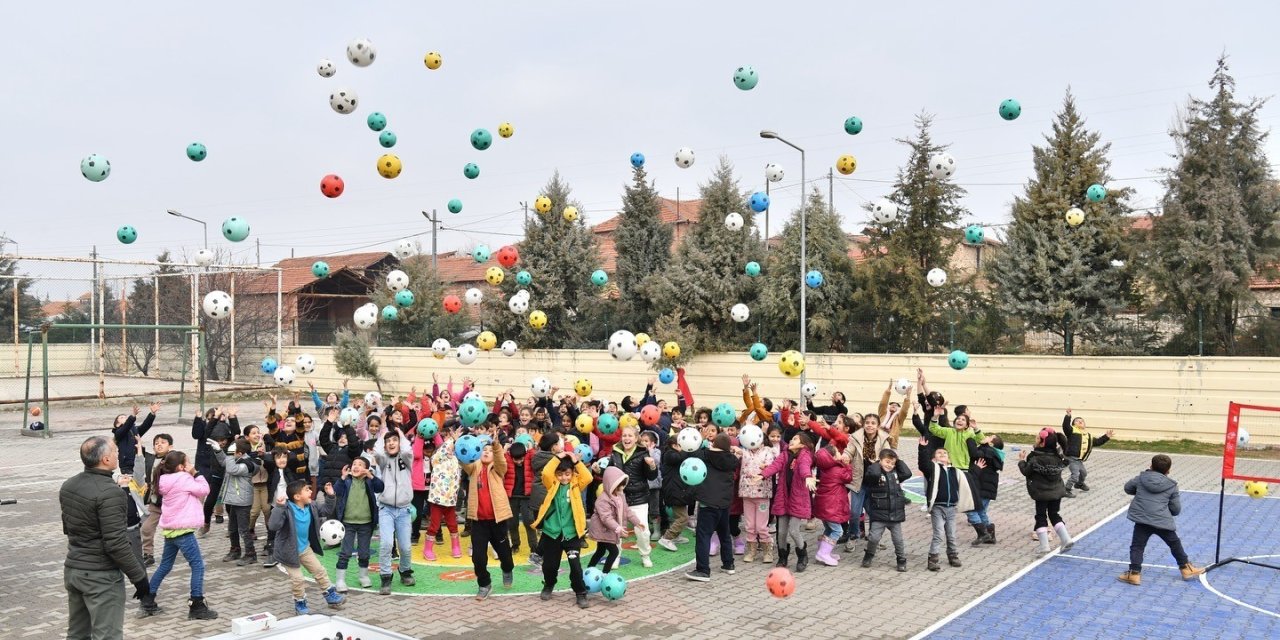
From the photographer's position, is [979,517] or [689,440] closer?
[689,440]

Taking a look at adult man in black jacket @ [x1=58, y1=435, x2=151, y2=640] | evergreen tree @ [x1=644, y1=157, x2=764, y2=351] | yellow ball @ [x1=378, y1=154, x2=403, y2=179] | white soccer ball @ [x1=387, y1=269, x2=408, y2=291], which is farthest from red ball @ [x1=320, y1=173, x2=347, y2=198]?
evergreen tree @ [x1=644, y1=157, x2=764, y2=351]

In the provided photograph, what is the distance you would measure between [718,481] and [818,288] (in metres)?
17.3

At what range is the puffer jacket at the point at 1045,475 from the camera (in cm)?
1156

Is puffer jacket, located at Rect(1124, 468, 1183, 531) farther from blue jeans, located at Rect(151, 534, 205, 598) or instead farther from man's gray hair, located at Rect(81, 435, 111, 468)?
man's gray hair, located at Rect(81, 435, 111, 468)

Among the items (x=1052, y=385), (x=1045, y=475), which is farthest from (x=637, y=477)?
(x=1052, y=385)

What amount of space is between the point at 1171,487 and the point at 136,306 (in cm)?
3286

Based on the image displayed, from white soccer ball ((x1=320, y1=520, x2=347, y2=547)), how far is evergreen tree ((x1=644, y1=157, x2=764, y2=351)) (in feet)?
63.4

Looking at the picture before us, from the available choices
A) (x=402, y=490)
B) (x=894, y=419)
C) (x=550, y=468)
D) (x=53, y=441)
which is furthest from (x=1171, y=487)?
(x=53, y=441)

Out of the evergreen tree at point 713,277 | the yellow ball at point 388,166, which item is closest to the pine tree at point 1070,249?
the evergreen tree at point 713,277

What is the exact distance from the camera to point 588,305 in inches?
1291

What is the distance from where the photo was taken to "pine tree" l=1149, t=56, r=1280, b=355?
2191 cm

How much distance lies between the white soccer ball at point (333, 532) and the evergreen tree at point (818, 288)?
18.9 meters

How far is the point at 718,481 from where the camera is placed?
1066 centimetres

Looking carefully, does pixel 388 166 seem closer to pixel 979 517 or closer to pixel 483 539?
pixel 483 539
